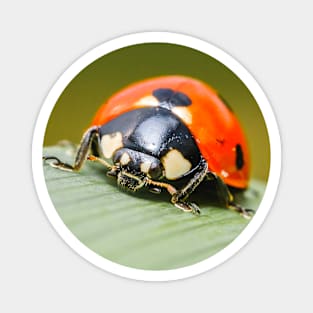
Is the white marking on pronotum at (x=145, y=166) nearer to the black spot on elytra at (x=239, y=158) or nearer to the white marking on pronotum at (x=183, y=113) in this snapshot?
the white marking on pronotum at (x=183, y=113)

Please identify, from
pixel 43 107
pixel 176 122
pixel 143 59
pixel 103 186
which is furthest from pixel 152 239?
pixel 143 59

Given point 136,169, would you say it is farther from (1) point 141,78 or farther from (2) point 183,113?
(1) point 141,78

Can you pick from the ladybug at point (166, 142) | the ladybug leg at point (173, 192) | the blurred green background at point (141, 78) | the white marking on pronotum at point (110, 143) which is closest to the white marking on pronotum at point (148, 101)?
the ladybug at point (166, 142)

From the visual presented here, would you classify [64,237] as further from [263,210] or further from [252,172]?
[252,172]

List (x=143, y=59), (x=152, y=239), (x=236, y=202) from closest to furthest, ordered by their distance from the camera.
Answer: (x=152, y=239), (x=236, y=202), (x=143, y=59)

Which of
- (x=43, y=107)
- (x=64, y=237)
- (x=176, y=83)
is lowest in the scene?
(x=64, y=237)

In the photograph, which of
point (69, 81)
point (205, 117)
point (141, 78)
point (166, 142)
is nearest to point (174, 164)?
point (166, 142)

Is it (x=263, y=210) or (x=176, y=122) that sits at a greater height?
(x=176, y=122)
